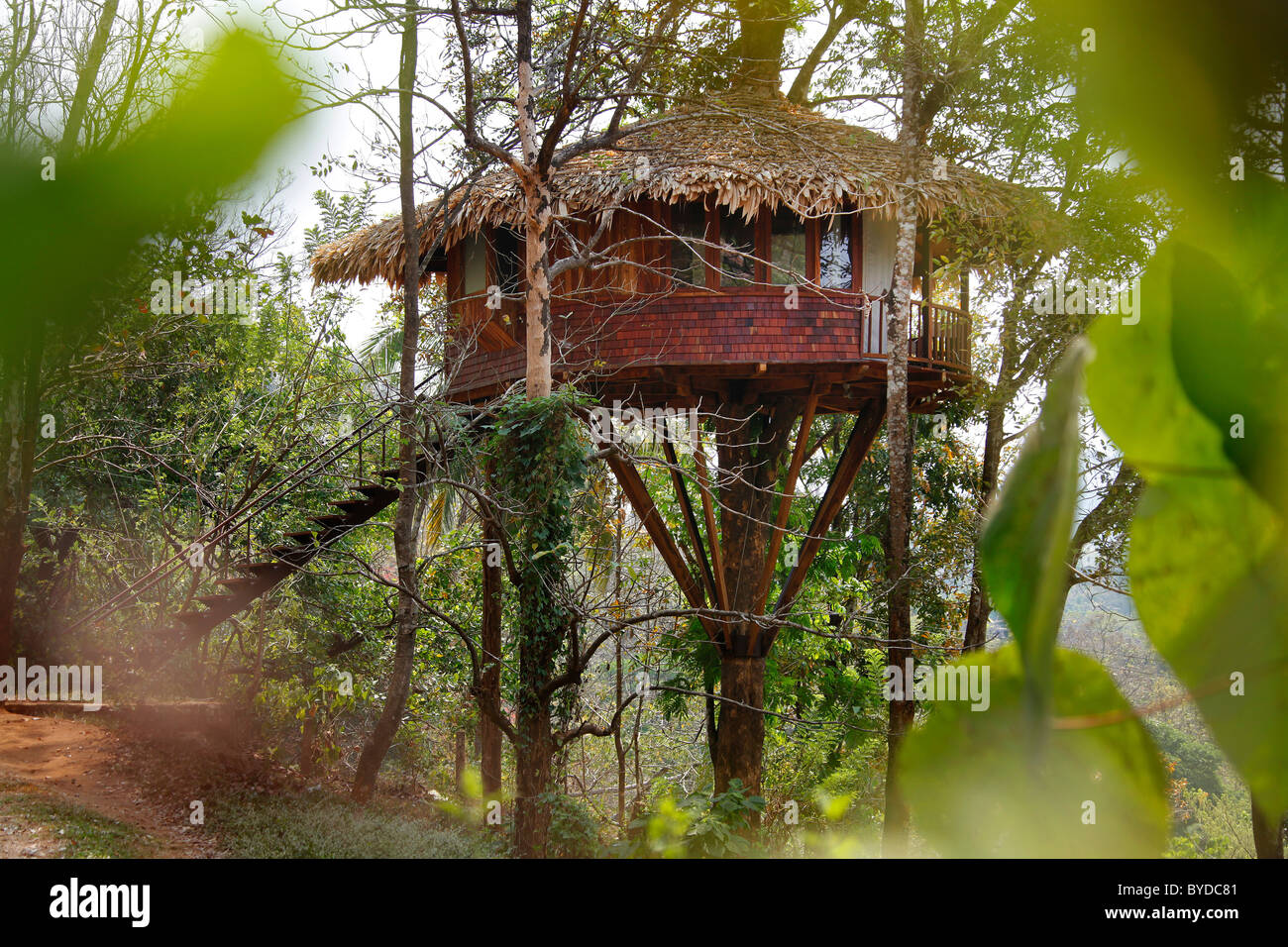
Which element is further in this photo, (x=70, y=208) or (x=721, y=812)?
(x=721, y=812)

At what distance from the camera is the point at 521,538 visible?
7246mm

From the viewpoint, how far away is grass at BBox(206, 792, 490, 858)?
6.75m

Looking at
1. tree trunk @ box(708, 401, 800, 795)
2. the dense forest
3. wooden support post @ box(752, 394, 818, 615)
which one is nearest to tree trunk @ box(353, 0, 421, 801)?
the dense forest

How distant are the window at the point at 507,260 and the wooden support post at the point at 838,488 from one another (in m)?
3.62

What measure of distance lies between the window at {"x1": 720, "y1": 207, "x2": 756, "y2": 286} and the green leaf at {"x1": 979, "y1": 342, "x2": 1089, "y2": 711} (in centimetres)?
849

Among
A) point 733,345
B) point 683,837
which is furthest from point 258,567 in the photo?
point 683,837

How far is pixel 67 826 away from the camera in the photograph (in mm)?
5852

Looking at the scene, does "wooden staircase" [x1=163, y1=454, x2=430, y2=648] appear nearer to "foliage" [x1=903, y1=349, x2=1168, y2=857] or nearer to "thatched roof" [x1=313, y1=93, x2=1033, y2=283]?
"thatched roof" [x1=313, y1=93, x2=1033, y2=283]

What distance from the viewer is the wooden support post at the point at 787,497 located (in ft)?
27.3

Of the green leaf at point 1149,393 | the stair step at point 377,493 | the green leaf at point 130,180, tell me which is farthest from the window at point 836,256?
the green leaf at point 1149,393

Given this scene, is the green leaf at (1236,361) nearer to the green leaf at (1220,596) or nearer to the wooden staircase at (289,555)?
the green leaf at (1220,596)
